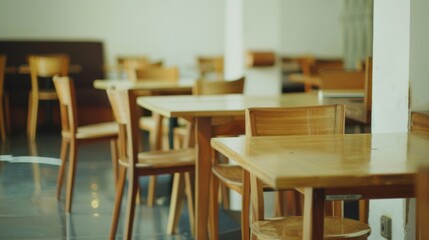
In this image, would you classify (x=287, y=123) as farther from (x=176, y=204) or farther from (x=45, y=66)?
(x=45, y=66)

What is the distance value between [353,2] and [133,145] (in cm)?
682

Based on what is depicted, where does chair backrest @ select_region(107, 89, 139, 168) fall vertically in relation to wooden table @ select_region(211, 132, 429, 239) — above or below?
below

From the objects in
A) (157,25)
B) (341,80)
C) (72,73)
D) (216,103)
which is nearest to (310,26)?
(157,25)

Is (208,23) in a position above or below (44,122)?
above

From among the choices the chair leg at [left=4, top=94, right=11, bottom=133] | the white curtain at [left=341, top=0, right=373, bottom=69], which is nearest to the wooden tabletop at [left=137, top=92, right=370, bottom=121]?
the chair leg at [left=4, top=94, right=11, bottom=133]

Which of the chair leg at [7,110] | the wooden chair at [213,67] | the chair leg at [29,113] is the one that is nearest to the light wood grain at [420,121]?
the wooden chair at [213,67]

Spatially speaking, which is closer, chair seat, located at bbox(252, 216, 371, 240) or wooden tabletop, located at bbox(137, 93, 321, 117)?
chair seat, located at bbox(252, 216, 371, 240)

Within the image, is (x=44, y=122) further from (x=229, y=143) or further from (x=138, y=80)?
(x=229, y=143)

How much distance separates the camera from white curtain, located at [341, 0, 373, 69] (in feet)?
30.9

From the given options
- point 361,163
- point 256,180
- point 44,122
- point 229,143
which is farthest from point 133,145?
point 44,122

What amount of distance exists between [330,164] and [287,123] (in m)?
0.77

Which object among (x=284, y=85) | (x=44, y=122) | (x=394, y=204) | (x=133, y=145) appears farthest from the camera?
(x=284, y=85)

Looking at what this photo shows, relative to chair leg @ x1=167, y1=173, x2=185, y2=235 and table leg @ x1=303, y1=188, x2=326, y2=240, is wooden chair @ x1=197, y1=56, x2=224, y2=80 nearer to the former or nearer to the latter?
chair leg @ x1=167, y1=173, x2=185, y2=235

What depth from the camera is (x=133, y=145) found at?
138 inches
